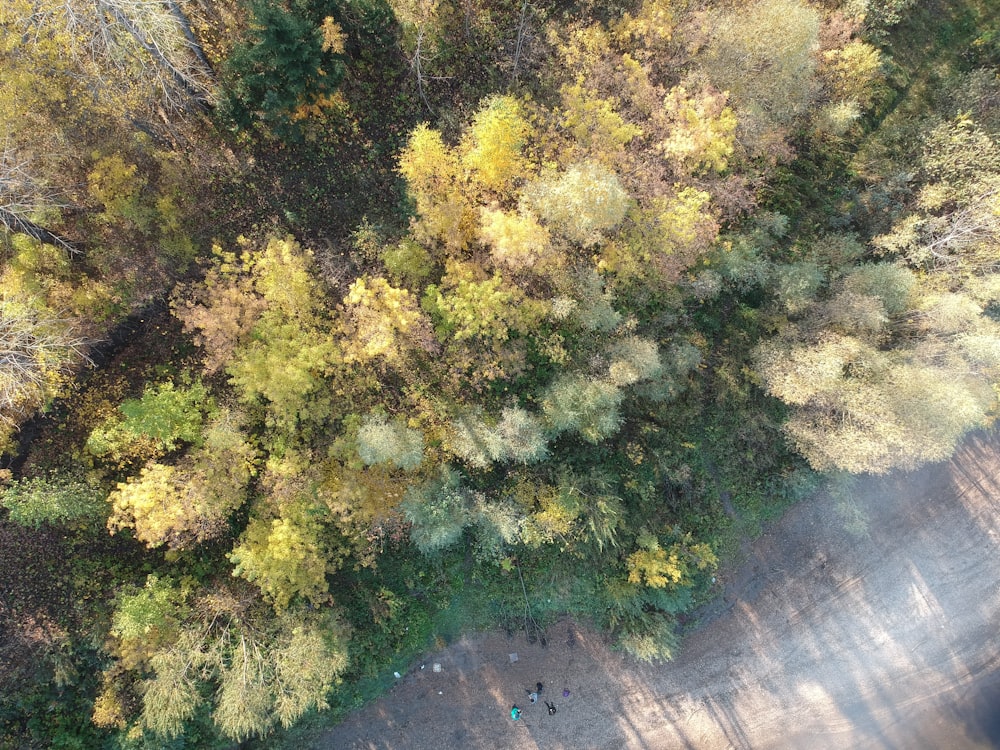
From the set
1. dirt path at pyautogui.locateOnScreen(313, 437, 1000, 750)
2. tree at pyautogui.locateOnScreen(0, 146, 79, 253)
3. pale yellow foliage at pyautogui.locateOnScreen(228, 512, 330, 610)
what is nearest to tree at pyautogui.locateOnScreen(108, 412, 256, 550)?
pale yellow foliage at pyautogui.locateOnScreen(228, 512, 330, 610)

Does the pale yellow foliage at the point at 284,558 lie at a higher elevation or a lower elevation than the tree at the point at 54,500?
lower

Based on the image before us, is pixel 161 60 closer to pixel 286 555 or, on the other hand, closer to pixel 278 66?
pixel 278 66

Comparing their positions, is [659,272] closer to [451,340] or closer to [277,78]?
[451,340]

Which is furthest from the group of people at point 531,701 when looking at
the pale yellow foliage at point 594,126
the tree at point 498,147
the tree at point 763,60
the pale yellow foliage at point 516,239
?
the tree at point 763,60

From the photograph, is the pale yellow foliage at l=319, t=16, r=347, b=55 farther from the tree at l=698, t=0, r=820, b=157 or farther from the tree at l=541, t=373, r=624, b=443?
the tree at l=541, t=373, r=624, b=443

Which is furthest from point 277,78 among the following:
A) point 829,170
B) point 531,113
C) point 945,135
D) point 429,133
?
point 945,135

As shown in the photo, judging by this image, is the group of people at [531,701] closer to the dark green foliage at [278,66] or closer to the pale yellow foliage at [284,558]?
the pale yellow foliage at [284,558]

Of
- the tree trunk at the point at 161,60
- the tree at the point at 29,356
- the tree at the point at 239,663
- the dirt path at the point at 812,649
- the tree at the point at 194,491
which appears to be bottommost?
the dirt path at the point at 812,649
